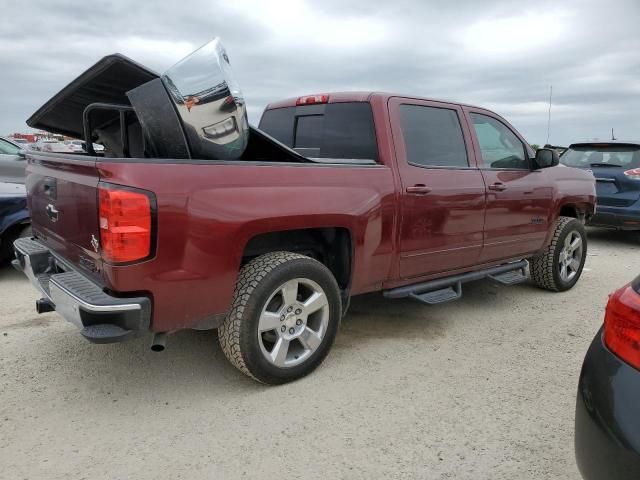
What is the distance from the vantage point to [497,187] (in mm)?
4305

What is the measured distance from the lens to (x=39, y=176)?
334 centimetres

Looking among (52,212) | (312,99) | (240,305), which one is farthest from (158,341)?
(312,99)

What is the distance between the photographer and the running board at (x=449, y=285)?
3.79 meters

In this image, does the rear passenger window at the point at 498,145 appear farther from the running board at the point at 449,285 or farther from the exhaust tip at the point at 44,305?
the exhaust tip at the point at 44,305

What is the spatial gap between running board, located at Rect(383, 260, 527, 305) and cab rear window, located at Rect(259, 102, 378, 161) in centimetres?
101

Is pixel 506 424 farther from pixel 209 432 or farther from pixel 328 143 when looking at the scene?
pixel 328 143

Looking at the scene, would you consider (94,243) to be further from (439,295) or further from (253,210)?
(439,295)

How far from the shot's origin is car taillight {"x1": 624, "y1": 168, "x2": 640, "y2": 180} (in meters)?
7.80

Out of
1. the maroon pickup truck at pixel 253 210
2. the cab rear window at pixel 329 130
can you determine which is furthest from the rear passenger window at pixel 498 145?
the cab rear window at pixel 329 130

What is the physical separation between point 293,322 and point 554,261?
3277mm

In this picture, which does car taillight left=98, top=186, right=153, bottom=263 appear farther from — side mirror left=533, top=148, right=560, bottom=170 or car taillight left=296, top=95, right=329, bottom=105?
side mirror left=533, top=148, right=560, bottom=170

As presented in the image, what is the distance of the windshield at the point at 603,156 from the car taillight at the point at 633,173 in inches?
3.6

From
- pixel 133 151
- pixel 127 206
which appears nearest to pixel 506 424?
pixel 127 206

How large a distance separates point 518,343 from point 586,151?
20.0 ft
